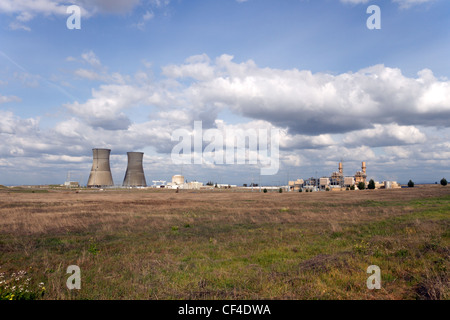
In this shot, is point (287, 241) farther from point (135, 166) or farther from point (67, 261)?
point (135, 166)

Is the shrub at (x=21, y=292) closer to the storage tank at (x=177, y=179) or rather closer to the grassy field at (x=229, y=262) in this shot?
the grassy field at (x=229, y=262)

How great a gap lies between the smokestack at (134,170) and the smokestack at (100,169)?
7.23 metres

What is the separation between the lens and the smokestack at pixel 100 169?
331 feet

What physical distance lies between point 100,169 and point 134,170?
11.9 m

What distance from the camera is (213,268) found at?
30.5 feet

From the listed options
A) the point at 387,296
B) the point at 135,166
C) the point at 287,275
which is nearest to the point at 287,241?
the point at 287,275

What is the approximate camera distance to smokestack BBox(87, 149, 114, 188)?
101m

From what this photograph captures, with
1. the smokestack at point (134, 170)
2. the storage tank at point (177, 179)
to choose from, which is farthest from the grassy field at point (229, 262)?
the storage tank at point (177, 179)

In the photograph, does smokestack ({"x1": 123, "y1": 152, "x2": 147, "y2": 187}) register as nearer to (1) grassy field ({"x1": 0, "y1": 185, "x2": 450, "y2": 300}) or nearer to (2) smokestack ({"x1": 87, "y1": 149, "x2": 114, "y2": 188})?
(2) smokestack ({"x1": 87, "y1": 149, "x2": 114, "y2": 188})

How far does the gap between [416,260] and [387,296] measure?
11.3 ft

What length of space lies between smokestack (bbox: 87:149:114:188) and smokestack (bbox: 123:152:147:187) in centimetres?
723

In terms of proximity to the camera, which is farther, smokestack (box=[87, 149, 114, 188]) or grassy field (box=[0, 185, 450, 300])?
smokestack (box=[87, 149, 114, 188])

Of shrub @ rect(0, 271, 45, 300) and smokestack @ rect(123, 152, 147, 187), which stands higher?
smokestack @ rect(123, 152, 147, 187)

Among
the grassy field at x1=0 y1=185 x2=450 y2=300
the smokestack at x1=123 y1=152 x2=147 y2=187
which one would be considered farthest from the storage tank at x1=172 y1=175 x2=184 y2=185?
the grassy field at x1=0 y1=185 x2=450 y2=300
